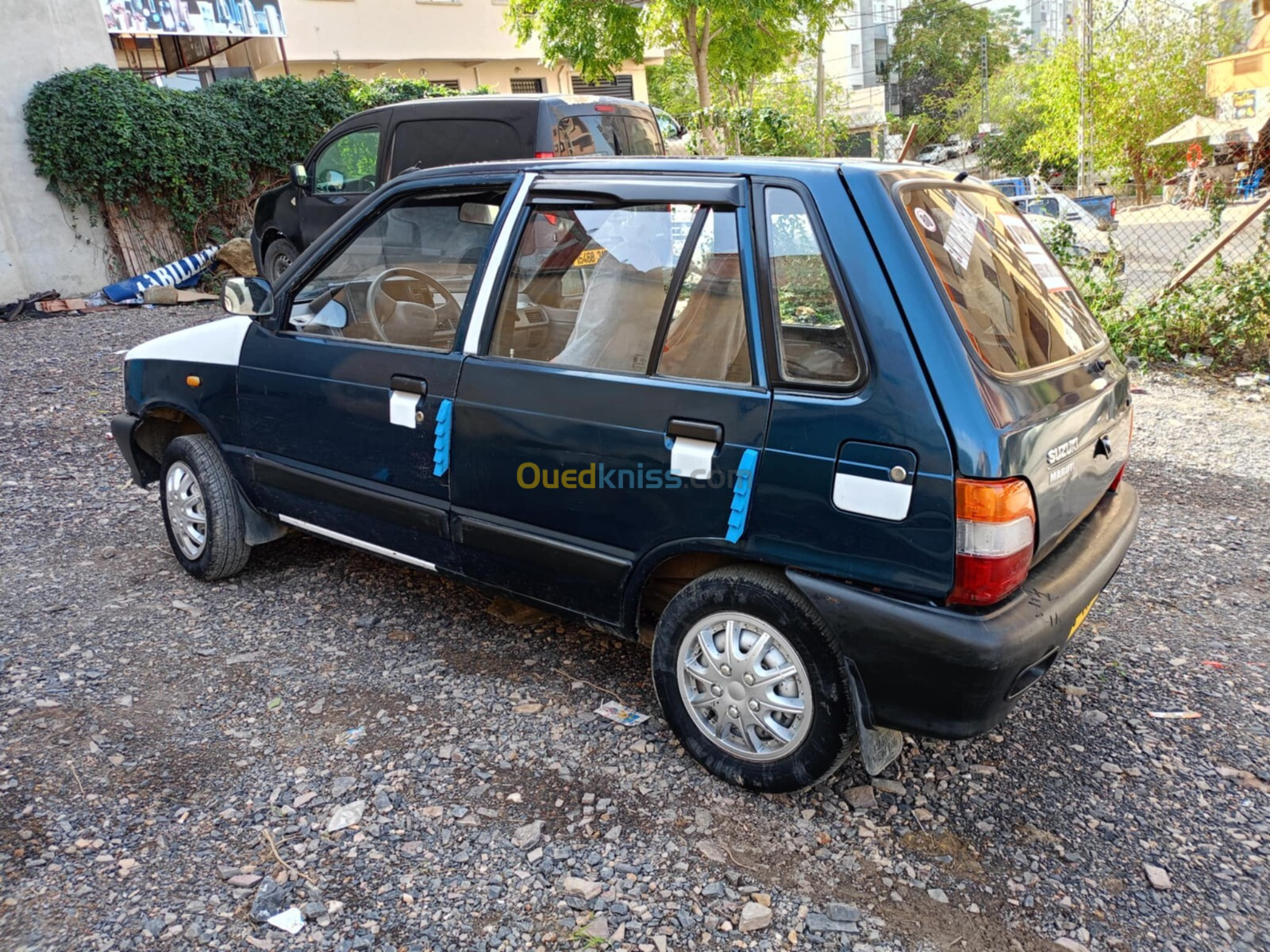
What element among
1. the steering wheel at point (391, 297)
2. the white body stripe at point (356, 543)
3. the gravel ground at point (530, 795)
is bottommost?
the gravel ground at point (530, 795)

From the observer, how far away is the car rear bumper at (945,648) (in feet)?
7.45

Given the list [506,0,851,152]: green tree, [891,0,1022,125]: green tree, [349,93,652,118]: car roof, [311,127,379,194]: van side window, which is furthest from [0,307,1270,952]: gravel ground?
[891,0,1022,125]: green tree

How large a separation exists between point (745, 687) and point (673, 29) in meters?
17.0

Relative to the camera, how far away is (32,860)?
2.51 m

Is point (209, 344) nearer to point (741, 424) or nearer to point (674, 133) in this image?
point (741, 424)

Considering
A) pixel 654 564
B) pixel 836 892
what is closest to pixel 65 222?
pixel 654 564

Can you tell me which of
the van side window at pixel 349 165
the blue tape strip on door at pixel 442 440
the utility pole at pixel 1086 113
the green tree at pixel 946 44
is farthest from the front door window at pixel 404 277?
the green tree at pixel 946 44

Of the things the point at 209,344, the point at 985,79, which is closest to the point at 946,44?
the point at 985,79

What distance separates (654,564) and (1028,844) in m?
1.30

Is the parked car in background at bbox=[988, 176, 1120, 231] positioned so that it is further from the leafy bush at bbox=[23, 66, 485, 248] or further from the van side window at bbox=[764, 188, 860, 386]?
the van side window at bbox=[764, 188, 860, 386]

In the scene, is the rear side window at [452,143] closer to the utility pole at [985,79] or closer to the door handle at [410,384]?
the door handle at [410,384]

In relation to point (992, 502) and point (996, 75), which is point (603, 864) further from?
point (996, 75)

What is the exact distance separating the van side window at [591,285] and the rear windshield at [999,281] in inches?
28.3

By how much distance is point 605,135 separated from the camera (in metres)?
8.00
